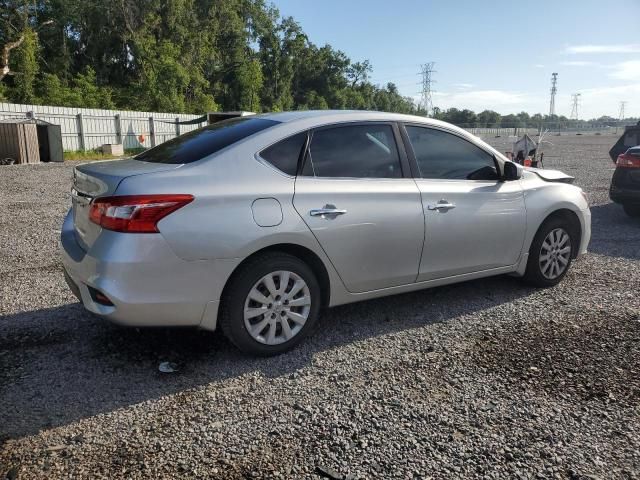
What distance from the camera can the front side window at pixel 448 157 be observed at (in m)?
4.25

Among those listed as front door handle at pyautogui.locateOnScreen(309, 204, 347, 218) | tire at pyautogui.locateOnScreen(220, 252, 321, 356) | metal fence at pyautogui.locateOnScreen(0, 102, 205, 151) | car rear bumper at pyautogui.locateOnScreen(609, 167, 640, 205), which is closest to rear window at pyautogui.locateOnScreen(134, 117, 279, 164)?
front door handle at pyautogui.locateOnScreen(309, 204, 347, 218)

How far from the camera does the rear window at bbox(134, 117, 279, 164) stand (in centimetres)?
358

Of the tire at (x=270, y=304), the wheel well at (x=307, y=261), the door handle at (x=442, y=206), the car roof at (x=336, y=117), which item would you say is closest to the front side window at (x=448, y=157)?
the car roof at (x=336, y=117)

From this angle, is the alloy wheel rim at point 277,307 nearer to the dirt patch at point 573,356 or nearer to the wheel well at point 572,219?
the dirt patch at point 573,356

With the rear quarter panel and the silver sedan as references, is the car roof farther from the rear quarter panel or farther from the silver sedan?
the rear quarter panel

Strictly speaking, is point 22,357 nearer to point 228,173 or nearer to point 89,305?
point 89,305

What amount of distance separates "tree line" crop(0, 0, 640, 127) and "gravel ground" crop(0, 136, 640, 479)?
4012cm

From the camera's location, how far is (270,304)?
3.51 metres

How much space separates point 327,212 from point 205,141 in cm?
105

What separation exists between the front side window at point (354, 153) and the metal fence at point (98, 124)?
25034 mm

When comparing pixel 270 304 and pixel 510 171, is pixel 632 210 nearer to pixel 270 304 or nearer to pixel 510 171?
pixel 510 171

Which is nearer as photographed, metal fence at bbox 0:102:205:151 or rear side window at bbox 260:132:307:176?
rear side window at bbox 260:132:307:176

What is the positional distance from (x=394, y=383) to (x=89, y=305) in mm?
1982

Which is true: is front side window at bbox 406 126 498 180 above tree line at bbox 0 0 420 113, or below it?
below
